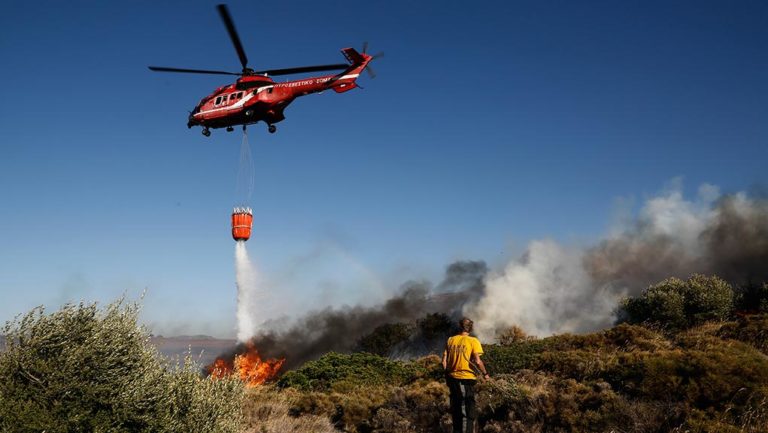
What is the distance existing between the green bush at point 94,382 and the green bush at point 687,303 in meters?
31.7

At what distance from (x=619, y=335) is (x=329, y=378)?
14.6m

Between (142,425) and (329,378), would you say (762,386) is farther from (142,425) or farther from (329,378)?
(329,378)

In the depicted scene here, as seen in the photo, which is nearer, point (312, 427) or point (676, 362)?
point (676, 362)

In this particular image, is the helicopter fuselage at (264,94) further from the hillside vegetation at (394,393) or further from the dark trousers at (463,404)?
the dark trousers at (463,404)

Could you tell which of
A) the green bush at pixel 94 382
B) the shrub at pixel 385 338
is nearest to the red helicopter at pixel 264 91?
the green bush at pixel 94 382

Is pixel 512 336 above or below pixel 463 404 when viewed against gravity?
above

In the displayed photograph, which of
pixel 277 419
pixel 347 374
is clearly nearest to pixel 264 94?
pixel 347 374

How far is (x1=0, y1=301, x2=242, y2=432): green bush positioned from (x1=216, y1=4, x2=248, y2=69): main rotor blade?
16.9m

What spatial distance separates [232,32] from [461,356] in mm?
21416

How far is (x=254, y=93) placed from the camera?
2841 centimetres

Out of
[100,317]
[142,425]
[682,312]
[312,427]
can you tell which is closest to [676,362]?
[312,427]

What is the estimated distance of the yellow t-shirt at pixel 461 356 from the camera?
1033 cm

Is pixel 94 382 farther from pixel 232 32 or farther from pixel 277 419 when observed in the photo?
pixel 232 32

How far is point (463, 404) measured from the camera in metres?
10.3
